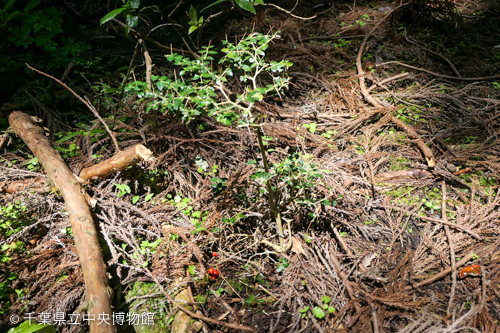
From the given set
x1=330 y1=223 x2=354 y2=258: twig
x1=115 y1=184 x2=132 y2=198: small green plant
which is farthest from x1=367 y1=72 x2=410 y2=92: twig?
x1=115 y1=184 x2=132 y2=198: small green plant

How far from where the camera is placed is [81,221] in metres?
2.42

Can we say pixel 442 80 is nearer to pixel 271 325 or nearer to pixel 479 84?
pixel 479 84

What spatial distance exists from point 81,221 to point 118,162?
0.55m

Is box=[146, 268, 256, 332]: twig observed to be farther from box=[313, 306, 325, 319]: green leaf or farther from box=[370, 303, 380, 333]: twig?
box=[370, 303, 380, 333]: twig

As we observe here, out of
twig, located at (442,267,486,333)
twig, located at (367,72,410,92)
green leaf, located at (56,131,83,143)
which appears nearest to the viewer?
twig, located at (442,267,486,333)

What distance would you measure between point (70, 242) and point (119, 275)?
50cm

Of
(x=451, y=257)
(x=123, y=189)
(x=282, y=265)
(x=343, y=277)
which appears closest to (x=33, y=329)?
(x=123, y=189)

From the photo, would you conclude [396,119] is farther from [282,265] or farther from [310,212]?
[282,265]

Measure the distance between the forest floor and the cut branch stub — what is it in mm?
137

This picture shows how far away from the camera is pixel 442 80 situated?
12.0 feet

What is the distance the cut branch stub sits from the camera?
2631 millimetres

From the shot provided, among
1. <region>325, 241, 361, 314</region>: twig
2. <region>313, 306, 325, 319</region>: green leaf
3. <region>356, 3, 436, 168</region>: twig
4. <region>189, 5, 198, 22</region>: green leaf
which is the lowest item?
<region>313, 306, 325, 319</region>: green leaf

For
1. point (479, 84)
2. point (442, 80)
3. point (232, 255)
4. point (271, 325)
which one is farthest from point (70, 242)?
point (479, 84)

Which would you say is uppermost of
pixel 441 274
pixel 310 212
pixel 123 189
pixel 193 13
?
pixel 193 13
